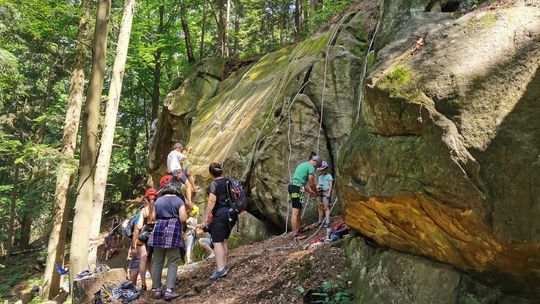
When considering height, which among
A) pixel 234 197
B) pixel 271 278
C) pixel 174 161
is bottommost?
pixel 271 278

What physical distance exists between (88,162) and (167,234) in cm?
346

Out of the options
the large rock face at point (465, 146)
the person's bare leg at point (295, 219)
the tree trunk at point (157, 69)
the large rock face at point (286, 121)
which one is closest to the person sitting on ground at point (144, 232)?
the person's bare leg at point (295, 219)

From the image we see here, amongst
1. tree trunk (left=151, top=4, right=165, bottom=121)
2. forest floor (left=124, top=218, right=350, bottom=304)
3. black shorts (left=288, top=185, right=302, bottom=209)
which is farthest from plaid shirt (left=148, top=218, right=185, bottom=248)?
tree trunk (left=151, top=4, right=165, bottom=121)

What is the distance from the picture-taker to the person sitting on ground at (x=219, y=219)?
255 inches

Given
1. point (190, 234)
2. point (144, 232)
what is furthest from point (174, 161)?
point (144, 232)

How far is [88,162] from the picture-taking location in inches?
346

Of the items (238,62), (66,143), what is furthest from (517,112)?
(238,62)

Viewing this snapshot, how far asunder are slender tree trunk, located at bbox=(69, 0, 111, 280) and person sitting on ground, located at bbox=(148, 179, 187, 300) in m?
2.74

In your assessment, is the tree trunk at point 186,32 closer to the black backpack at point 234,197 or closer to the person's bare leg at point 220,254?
the black backpack at point 234,197

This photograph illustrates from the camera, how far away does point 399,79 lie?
382cm

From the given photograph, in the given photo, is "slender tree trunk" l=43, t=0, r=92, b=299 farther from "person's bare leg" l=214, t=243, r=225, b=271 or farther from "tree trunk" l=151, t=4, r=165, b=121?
"tree trunk" l=151, t=4, r=165, b=121

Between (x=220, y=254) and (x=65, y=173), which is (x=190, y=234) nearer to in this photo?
(x=220, y=254)

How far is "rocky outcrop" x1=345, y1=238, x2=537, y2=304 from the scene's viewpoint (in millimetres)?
3512

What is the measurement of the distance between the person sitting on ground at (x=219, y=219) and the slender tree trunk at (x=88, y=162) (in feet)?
11.4
